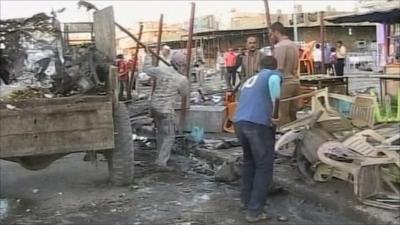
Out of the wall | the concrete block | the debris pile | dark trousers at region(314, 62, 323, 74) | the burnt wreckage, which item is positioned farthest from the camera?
the wall

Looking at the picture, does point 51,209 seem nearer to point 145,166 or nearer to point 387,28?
point 145,166

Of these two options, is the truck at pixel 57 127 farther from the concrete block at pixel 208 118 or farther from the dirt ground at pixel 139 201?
the concrete block at pixel 208 118

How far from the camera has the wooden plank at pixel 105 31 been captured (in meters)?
7.50

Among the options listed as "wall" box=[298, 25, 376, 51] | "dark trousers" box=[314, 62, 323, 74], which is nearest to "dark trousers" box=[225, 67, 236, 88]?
"dark trousers" box=[314, 62, 323, 74]

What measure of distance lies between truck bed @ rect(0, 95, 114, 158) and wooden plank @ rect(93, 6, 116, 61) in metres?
0.74

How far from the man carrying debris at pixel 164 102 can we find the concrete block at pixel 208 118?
8.89 ft

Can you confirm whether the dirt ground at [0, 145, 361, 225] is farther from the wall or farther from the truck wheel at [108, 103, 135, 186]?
the wall

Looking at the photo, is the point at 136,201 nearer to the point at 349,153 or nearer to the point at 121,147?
the point at 121,147

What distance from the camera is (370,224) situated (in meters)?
5.71

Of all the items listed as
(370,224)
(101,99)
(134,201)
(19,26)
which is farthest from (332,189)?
(19,26)

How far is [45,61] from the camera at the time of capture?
7.59 m

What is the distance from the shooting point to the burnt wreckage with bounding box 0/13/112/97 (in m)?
7.43

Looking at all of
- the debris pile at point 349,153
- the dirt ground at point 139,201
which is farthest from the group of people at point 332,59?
the debris pile at point 349,153

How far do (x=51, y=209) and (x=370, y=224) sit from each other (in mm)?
3226
